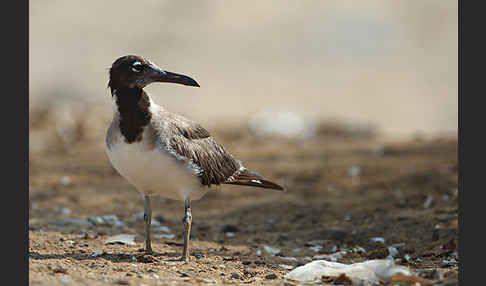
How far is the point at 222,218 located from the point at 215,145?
5.78 ft

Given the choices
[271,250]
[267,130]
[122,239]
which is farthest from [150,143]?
[267,130]

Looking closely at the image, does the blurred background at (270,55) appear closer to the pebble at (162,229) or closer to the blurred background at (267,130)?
the blurred background at (267,130)

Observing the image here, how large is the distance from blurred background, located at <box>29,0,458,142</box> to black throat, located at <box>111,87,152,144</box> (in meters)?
7.35

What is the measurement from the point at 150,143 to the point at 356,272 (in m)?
1.81

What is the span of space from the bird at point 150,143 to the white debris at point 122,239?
0.48 m

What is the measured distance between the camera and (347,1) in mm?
22984

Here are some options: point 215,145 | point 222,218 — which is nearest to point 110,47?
point 222,218

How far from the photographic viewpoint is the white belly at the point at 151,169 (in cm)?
526

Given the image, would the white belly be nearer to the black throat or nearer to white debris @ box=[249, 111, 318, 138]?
the black throat

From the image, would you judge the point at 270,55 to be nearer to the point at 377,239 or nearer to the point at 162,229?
the point at 162,229

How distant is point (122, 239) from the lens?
6352 mm

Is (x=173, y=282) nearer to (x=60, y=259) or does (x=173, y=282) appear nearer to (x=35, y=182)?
(x=60, y=259)

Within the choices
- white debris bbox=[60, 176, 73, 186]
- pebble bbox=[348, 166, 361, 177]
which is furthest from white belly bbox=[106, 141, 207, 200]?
pebble bbox=[348, 166, 361, 177]

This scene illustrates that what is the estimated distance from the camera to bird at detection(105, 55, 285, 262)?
17.3ft
